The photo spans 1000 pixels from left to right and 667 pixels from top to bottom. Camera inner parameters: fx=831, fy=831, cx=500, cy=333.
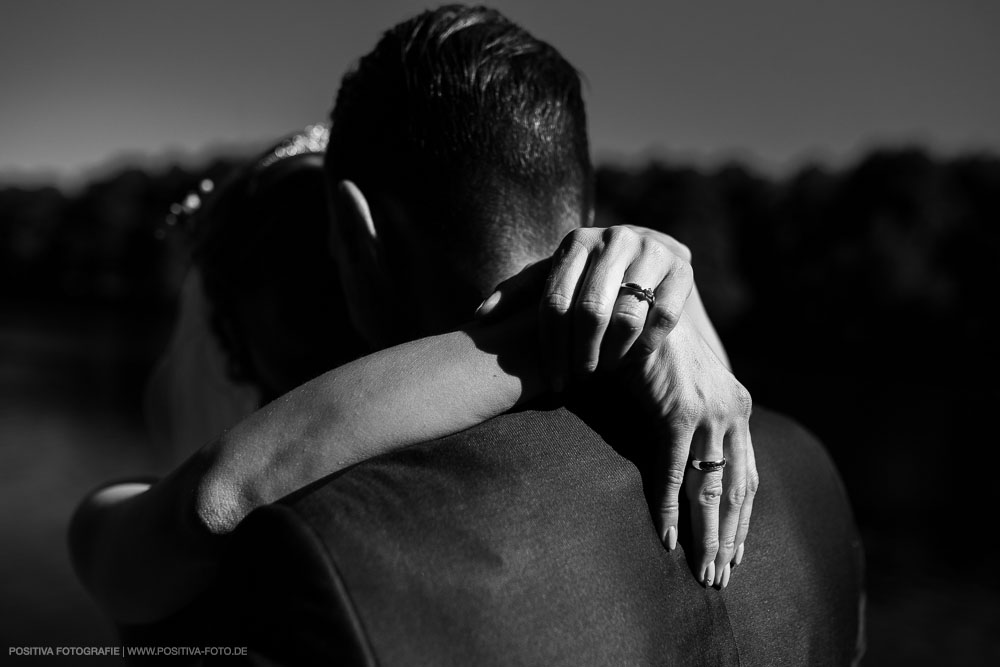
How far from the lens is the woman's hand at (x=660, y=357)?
128cm

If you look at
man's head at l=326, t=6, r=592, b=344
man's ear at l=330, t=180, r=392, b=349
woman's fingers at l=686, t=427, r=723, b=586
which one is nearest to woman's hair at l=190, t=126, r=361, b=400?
man's ear at l=330, t=180, r=392, b=349

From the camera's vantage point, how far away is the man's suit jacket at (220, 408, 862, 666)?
3.48 feet

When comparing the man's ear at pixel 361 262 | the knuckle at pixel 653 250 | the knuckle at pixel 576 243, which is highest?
the knuckle at pixel 576 243

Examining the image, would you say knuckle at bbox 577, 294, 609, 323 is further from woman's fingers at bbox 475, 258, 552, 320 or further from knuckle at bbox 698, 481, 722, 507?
knuckle at bbox 698, 481, 722, 507

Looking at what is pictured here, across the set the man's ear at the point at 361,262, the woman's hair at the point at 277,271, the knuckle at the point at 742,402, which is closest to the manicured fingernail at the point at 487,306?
the man's ear at the point at 361,262

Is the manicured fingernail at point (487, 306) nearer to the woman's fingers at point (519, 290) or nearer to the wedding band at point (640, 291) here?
the woman's fingers at point (519, 290)

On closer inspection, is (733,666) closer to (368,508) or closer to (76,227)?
(368,508)

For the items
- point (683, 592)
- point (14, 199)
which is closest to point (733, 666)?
point (683, 592)

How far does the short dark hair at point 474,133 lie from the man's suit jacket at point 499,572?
16.0 inches

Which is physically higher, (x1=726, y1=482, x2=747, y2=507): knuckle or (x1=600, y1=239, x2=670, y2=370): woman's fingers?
(x1=600, y1=239, x2=670, y2=370): woman's fingers

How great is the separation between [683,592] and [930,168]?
1859 inches

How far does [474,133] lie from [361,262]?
35 centimetres

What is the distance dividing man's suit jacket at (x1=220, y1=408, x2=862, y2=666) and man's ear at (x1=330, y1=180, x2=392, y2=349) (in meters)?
0.48

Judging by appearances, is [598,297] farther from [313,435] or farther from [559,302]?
[313,435]
